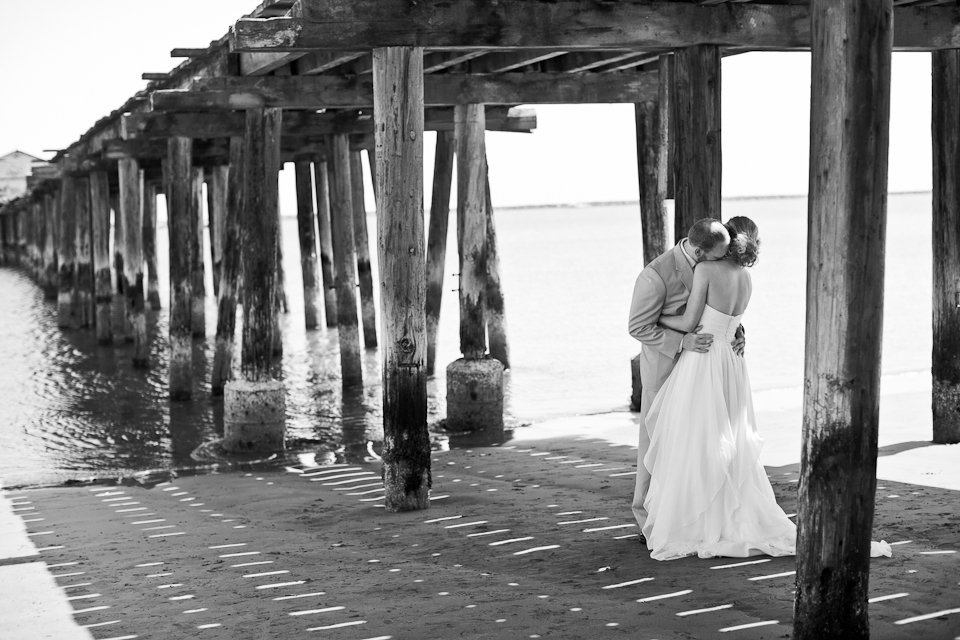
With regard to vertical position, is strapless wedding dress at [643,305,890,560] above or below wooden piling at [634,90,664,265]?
below

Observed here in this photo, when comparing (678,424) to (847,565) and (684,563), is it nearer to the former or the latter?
(684,563)

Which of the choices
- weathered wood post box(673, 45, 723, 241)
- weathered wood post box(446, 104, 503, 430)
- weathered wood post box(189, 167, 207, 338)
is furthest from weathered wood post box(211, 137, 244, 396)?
weathered wood post box(673, 45, 723, 241)

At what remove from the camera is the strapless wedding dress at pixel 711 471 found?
4.57 meters

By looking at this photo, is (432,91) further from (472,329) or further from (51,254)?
(51,254)

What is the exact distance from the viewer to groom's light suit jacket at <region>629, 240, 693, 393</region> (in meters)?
4.79

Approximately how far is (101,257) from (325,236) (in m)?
3.59

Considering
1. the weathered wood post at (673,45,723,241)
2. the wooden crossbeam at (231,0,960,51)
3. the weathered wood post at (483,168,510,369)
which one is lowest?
the weathered wood post at (483,168,510,369)

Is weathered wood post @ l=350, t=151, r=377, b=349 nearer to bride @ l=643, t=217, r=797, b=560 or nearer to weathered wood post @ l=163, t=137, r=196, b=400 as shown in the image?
weathered wood post @ l=163, t=137, r=196, b=400

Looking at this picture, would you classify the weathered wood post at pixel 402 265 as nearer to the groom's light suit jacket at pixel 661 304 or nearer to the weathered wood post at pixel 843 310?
the groom's light suit jacket at pixel 661 304

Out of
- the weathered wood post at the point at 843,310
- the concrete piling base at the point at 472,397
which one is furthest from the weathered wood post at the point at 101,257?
the weathered wood post at the point at 843,310

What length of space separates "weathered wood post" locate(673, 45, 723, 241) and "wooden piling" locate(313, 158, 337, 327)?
353 inches

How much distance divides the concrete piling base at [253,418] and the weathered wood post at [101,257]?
846cm

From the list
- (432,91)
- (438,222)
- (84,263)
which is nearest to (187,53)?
(432,91)

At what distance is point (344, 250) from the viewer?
12.4 metres
